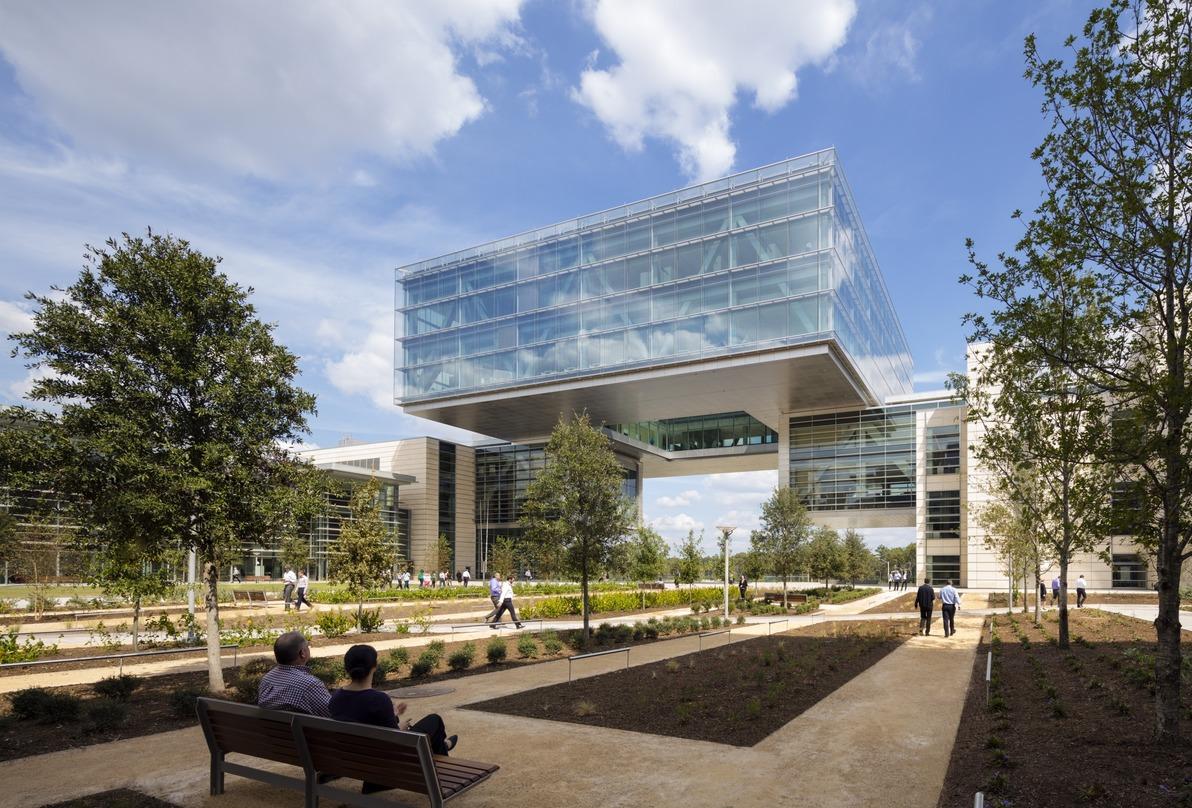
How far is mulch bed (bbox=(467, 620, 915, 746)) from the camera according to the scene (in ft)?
31.4

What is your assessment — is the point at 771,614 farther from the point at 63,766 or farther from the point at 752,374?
the point at 63,766

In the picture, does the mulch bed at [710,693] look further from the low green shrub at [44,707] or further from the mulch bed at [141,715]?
the low green shrub at [44,707]

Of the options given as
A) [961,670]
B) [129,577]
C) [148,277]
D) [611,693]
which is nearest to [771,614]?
[961,670]

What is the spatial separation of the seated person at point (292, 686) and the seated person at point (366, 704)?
1.10ft

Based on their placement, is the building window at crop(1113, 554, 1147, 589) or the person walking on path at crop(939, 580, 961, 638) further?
the building window at crop(1113, 554, 1147, 589)

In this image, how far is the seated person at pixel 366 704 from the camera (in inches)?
233

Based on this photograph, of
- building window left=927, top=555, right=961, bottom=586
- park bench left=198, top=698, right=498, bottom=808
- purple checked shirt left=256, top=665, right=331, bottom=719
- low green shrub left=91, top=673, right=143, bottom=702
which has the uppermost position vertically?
purple checked shirt left=256, top=665, right=331, bottom=719

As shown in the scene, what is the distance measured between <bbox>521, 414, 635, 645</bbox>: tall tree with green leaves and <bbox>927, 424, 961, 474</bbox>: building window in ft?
133

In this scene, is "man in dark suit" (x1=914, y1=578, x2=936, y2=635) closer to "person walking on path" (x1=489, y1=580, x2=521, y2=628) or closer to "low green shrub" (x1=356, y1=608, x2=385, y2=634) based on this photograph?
"person walking on path" (x1=489, y1=580, x2=521, y2=628)

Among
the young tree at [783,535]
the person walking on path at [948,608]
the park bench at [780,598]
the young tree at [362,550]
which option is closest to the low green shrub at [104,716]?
the young tree at [362,550]

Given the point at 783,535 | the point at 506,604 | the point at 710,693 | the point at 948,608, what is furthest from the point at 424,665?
the point at 783,535

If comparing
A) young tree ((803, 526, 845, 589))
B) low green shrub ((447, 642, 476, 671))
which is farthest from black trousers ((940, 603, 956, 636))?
young tree ((803, 526, 845, 589))

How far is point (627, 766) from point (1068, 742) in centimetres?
483

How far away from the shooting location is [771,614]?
30922 mm
